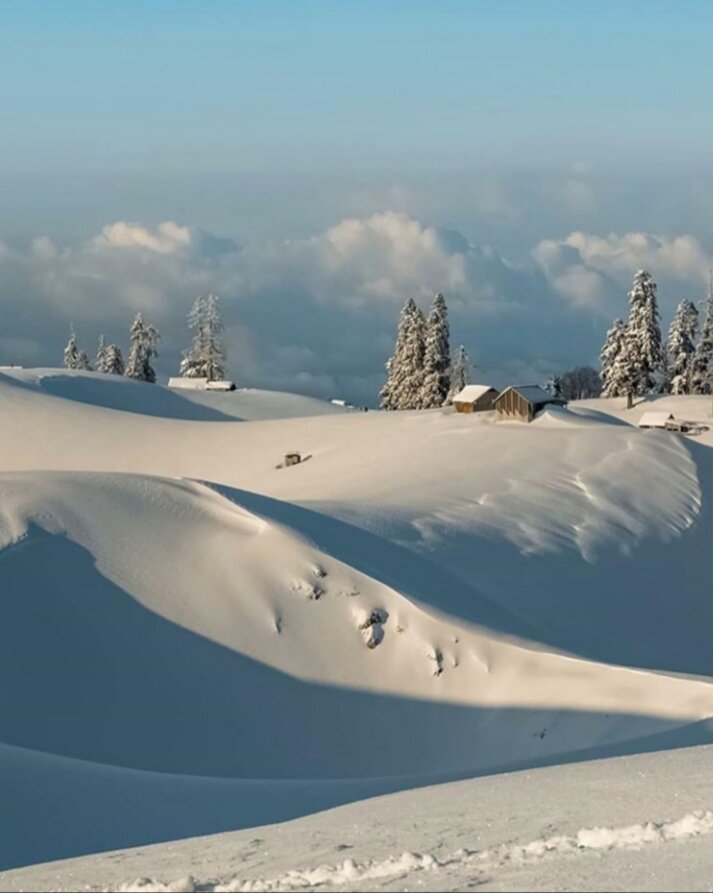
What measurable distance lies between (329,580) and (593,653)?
757 cm

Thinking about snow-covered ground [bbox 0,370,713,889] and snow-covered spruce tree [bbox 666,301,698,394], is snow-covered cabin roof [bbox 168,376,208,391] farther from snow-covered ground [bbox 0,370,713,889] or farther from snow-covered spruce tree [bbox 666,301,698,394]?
snow-covered ground [bbox 0,370,713,889]

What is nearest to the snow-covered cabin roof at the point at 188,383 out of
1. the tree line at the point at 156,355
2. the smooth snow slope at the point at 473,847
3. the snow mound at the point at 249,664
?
the tree line at the point at 156,355

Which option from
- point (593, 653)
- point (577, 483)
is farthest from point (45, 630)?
point (577, 483)

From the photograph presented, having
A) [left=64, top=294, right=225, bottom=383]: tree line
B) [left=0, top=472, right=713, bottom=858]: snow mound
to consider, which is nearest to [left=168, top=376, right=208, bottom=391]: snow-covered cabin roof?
[left=64, top=294, right=225, bottom=383]: tree line

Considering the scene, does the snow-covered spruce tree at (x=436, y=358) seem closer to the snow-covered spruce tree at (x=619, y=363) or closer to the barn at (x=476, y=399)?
the snow-covered spruce tree at (x=619, y=363)

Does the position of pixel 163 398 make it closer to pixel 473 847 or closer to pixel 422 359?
pixel 422 359

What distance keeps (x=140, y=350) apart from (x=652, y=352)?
36.1 m

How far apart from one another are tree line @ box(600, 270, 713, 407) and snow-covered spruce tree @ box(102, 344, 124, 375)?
3551 centimetres

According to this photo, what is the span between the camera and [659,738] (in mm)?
17797

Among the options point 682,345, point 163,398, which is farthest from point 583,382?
point 163,398

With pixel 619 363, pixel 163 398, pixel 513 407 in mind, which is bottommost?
pixel 163 398

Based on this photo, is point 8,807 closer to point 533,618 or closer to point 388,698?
point 388,698

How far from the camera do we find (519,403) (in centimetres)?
5878

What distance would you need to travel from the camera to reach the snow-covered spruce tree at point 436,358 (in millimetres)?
80000
